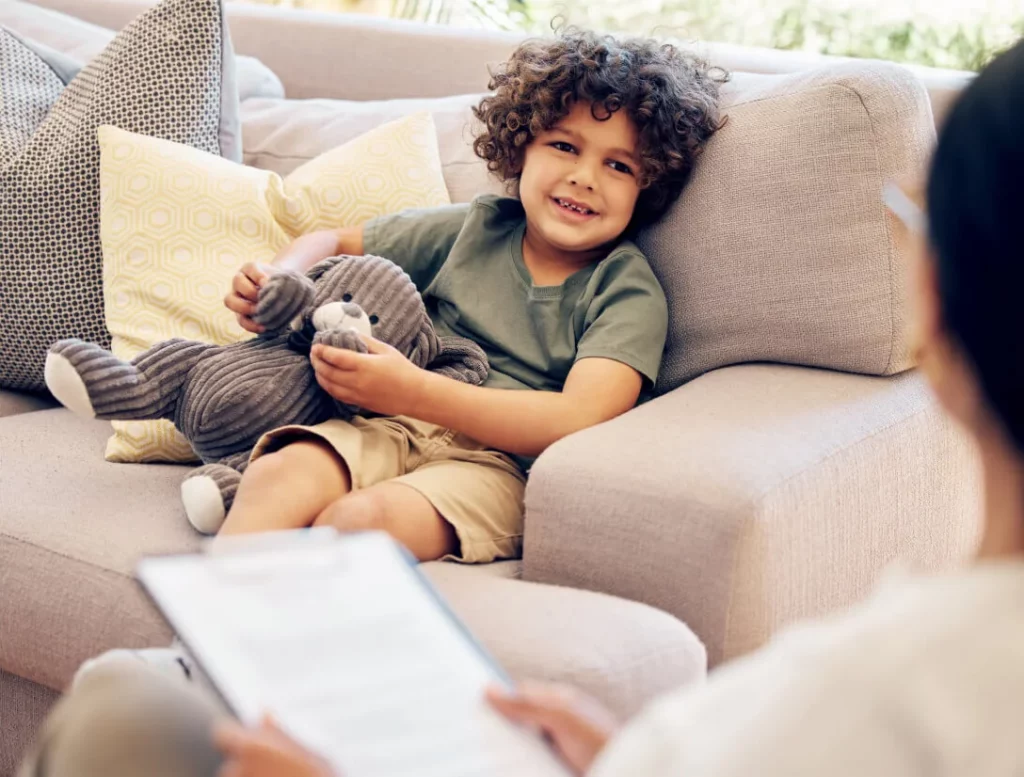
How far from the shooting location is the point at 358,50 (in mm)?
2461

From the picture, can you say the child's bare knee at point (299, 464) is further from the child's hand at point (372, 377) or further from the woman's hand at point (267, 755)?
the woman's hand at point (267, 755)

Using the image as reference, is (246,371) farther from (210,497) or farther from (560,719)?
(560,719)

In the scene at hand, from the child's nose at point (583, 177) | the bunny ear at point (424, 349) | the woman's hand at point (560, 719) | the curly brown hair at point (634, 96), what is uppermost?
the curly brown hair at point (634, 96)

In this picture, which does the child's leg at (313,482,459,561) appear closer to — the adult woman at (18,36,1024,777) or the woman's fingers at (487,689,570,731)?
the woman's fingers at (487,689,570,731)

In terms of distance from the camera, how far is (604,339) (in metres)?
1.54

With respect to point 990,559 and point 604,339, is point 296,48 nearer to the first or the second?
point 604,339

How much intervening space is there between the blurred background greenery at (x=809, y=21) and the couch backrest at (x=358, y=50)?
0.92 meters

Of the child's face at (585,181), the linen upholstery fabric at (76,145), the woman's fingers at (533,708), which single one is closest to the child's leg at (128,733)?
the woman's fingers at (533,708)

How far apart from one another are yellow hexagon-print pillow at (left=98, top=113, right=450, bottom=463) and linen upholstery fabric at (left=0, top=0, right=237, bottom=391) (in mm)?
55

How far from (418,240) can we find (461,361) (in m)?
0.24

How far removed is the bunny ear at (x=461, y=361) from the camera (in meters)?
1.61

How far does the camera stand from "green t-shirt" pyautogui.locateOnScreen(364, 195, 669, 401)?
1.55m

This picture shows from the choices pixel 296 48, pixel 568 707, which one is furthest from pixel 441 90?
pixel 568 707

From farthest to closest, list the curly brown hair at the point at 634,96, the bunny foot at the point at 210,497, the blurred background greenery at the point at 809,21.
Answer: the blurred background greenery at the point at 809,21 < the curly brown hair at the point at 634,96 < the bunny foot at the point at 210,497
